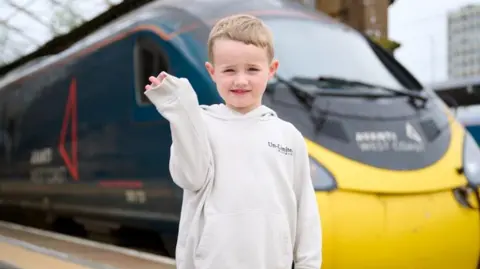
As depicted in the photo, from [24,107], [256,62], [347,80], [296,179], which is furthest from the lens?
[24,107]

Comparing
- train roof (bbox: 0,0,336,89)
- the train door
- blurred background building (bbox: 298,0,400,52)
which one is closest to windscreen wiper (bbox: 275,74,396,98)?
train roof (bbox: 0,0,336,89)

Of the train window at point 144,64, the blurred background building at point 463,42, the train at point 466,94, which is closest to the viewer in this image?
the train window at point 144,64

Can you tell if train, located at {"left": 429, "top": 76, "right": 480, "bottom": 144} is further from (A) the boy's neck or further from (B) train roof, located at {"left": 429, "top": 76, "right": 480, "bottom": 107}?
(A) the boy's neck

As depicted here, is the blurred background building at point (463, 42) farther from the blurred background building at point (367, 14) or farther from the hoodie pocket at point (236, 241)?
the hoodie pocket at point (236, 241)

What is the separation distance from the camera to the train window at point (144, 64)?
15.0ft

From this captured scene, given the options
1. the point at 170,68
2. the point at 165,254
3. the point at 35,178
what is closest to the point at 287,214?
the point at 170,68

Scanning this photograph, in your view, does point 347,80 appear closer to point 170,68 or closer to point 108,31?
point 170,68

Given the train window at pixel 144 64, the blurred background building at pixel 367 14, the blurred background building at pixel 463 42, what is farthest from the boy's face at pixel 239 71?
the blurred background building at pixel 463 42

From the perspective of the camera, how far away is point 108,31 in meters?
5.47

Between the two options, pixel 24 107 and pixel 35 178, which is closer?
pixel 35 178

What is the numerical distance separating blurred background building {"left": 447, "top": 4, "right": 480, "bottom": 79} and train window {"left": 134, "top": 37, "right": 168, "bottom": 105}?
74.7m

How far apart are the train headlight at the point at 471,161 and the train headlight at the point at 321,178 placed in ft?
3.38

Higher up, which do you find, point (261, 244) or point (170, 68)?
point (170, 68)

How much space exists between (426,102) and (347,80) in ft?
2.03
